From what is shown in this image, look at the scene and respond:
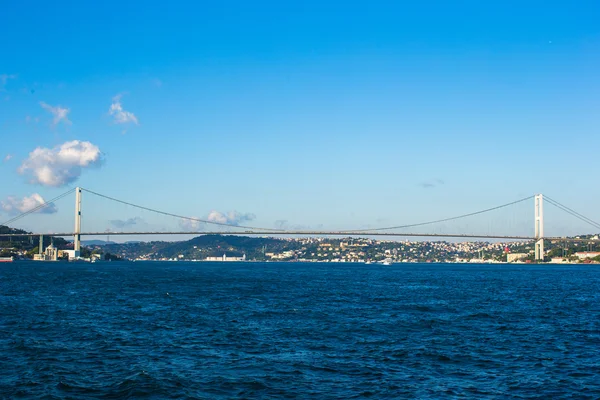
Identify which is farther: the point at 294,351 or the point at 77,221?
the point at 77,221

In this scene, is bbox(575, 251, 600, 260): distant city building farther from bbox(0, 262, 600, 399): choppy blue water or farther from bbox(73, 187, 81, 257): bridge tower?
bbox(0, 262, 600, 399): choppy blue water

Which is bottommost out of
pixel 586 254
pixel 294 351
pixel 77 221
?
pixel 586 254

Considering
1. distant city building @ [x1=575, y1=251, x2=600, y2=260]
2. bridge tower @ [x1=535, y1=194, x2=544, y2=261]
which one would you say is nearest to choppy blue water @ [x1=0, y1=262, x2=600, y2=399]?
bridge tower @ [x1=535, y1=194, x2=544, y2=261]

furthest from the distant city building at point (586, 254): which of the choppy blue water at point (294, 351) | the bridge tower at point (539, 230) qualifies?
the choppy blue water at point (294, 351)

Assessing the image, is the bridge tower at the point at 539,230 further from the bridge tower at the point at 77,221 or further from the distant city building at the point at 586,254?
the bridge tower at the point at 77,221

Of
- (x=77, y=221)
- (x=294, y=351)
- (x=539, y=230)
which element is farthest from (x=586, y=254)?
(x=294, y=351)

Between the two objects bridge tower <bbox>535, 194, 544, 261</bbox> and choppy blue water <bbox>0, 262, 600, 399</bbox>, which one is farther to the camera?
bridge tower <bbox>535, 194, 544, 261</bbox>

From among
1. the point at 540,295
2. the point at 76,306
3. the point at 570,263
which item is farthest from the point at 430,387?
the point at 570,263

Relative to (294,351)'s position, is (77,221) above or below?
above

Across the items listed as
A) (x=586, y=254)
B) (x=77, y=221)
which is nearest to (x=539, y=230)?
(x=586, y=254)

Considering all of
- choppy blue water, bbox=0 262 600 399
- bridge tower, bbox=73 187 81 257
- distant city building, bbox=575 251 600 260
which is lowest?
distant city building, bbox=575 251 600 260

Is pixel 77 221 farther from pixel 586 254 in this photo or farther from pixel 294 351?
pixel 586 254
